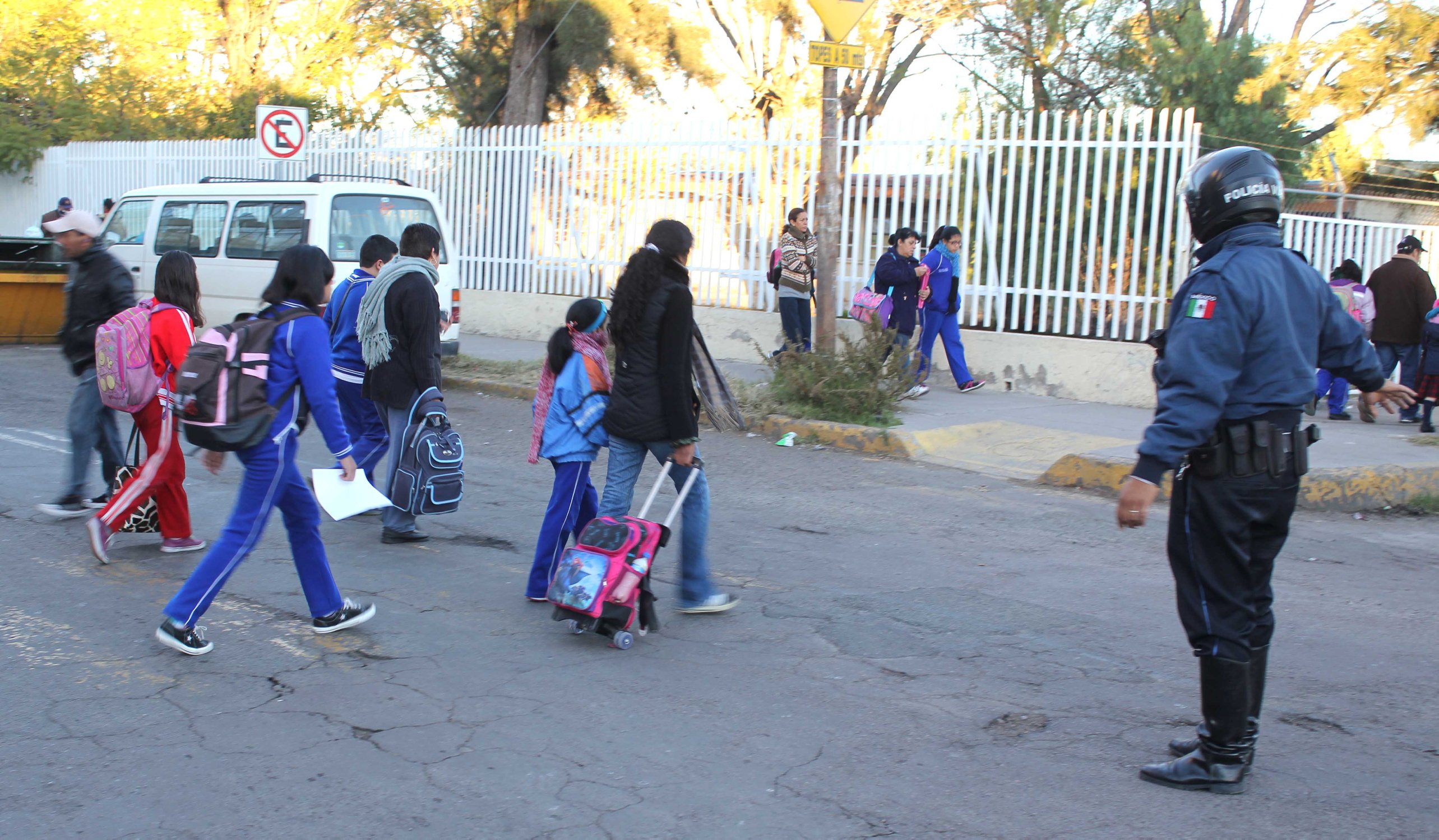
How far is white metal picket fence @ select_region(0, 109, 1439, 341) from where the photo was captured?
1202 centimetres

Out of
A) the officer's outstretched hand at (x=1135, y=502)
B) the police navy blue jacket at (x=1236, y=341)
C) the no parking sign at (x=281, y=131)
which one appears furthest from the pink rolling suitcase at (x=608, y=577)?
the no parking sign at (x=281, y=131)

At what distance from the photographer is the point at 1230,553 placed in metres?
3.53

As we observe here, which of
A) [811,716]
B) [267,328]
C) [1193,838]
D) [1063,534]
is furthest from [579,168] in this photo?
[1193,838]

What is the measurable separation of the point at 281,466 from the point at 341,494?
393 millimetres

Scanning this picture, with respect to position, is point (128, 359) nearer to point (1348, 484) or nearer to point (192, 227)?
point (1348, 484)

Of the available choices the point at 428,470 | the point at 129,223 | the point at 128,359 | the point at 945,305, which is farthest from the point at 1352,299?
the point at 129,223

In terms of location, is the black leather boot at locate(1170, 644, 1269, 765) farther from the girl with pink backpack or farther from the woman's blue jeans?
the girl with pink backpack

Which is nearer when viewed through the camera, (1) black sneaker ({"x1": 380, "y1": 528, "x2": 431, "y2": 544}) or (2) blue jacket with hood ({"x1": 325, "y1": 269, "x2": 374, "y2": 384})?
(1) black sneaker ({"x1": 380, "y1": 528, "x2": 431, "y2": 544})

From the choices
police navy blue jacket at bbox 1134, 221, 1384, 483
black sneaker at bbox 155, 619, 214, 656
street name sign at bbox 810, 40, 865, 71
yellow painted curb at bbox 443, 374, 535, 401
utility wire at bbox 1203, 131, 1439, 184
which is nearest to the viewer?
police navy blue jacket at bbox 1134, 221, 1384, 483

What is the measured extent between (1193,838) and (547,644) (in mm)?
2548

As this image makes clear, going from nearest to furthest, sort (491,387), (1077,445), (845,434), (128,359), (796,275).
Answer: (128,359)
(1077,445)
(845,434)
(491,387)
(796,275)

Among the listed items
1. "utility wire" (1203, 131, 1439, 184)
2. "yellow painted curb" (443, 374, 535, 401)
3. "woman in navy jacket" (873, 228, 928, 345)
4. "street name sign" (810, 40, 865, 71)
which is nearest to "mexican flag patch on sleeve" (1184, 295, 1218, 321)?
"street name sign" (810, 40, 865, 71)

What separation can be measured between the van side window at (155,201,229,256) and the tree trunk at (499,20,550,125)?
31.0 feet

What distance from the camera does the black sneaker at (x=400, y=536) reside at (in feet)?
21.5
